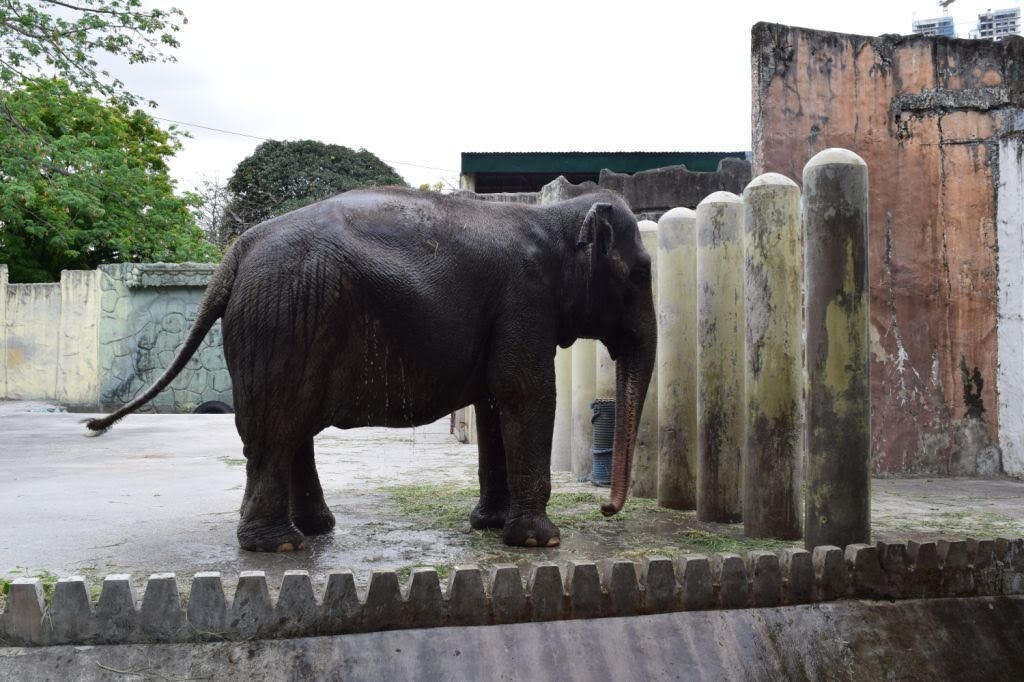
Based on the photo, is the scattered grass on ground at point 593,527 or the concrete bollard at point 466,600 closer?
the concrete bollard at point 466,600

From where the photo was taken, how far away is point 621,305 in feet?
15.0

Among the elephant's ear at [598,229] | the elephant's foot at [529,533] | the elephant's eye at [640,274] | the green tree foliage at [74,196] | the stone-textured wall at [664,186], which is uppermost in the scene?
the green tree foliage at [74,196]

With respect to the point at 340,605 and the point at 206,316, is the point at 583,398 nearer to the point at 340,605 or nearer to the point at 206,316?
the point at 206,316

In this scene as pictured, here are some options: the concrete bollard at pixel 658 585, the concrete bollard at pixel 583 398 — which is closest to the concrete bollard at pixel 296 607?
the concrete bollard at pixel 658 585

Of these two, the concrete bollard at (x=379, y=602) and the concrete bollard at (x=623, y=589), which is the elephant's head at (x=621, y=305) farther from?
the concrete bollard at (x=379, y=602)

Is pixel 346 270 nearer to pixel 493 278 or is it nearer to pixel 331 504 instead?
pixel 493 278

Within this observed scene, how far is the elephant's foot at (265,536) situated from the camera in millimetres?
3891

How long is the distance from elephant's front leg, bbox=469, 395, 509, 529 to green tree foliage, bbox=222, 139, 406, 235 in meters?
21.6

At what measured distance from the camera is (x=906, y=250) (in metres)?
7.11

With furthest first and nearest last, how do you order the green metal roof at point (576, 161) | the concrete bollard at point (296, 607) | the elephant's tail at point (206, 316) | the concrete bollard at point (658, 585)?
the green metal roof at point (576, 161) → the elephant's tail at point (206, 316) → the concrete bollard at point (658, 585) → the concrete bollard at point (296, 607)

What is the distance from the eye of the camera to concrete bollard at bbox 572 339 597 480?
21.0 ft

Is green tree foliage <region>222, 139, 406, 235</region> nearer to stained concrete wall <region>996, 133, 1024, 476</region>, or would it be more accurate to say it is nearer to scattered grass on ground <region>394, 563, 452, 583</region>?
stained concrete wall <region>996, 133, 1024, 476</region>

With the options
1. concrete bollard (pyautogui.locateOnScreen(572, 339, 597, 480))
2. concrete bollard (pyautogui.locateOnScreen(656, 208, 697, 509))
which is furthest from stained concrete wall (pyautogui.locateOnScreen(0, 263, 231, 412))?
concrete bollard (pyautogui.locateOnScreen(656, 208, 697, 509))

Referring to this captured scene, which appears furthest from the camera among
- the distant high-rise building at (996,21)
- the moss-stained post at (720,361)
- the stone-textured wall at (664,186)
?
the distant high-rise building at (996,21)
